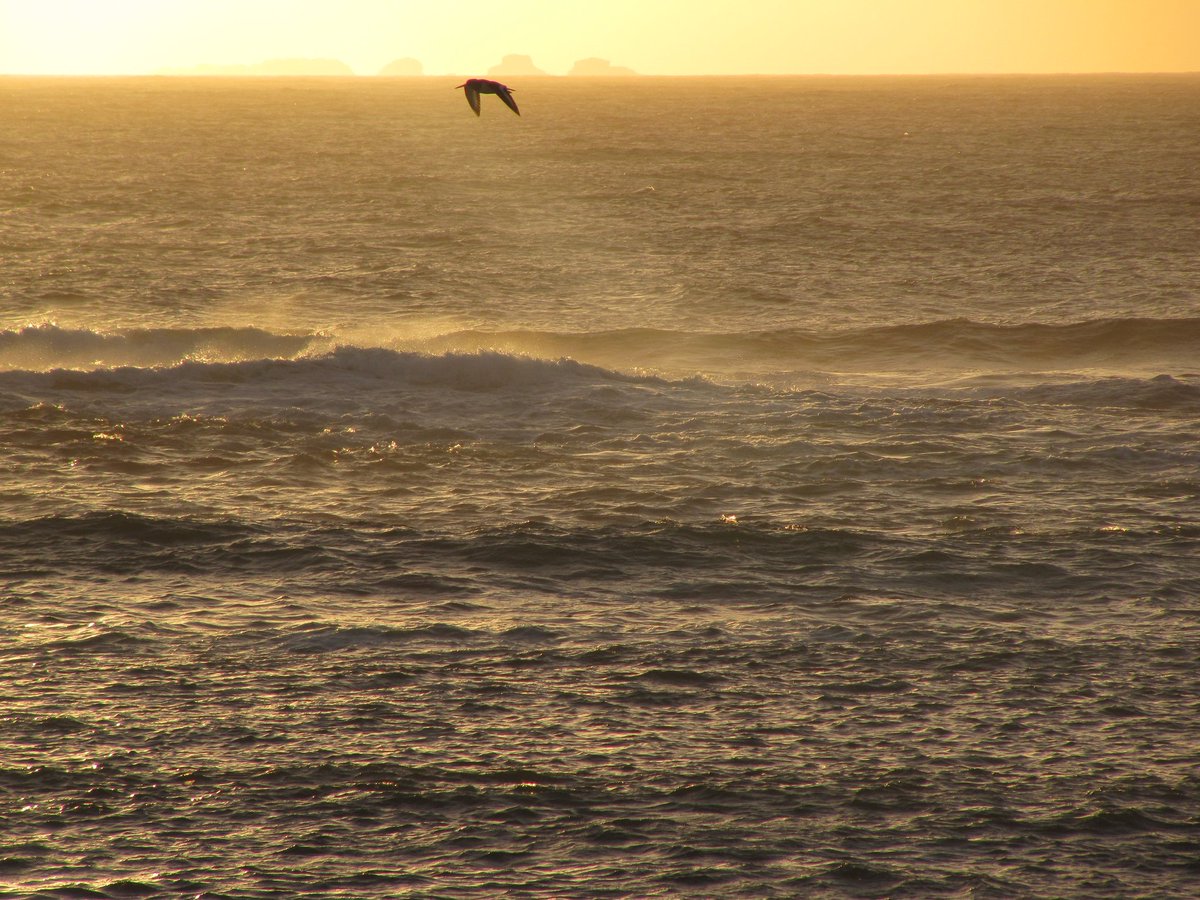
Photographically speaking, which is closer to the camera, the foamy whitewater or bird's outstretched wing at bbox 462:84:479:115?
the foamy whitewater

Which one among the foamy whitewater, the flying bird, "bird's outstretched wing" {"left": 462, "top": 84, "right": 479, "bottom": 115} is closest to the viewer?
the foamy whitewater

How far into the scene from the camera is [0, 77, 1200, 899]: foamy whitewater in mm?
11328

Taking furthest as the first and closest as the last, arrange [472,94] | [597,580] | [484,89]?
1. [597,580]
2. [472,94]
3. [484,89]


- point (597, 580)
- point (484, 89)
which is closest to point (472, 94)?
point (484, 89)

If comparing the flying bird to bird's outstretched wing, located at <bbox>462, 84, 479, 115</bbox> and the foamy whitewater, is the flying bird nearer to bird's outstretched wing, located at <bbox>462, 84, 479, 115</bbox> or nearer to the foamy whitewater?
bird's outstretched wing, located at <bbox>462, 84, 479, 115</bbox>

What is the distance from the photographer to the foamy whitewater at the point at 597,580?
37.2 feet

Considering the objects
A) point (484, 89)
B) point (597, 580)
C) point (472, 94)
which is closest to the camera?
point (484, 89)

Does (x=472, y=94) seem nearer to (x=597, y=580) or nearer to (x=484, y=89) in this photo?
(x=484, y=89)

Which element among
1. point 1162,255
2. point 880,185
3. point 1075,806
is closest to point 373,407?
point 1075,806

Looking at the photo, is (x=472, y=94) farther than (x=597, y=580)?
No

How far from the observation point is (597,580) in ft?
57.4

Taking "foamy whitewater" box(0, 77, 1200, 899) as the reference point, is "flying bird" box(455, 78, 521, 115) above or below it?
above

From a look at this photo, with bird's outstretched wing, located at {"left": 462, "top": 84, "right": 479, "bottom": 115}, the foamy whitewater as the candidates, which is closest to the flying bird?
bird's outstretched wing, located at {"left": 462, "top": 84, "right": 479, "bottom": 115}

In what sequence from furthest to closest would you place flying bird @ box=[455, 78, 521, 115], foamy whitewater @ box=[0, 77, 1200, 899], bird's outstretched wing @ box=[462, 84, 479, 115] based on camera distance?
bird's outstretched wing @ box=[462, 84, 479, 115]
flying bird @ box=[455, 78, 521, 115]
foamy whitewater @ box=[0, 77, 1200, 899]
